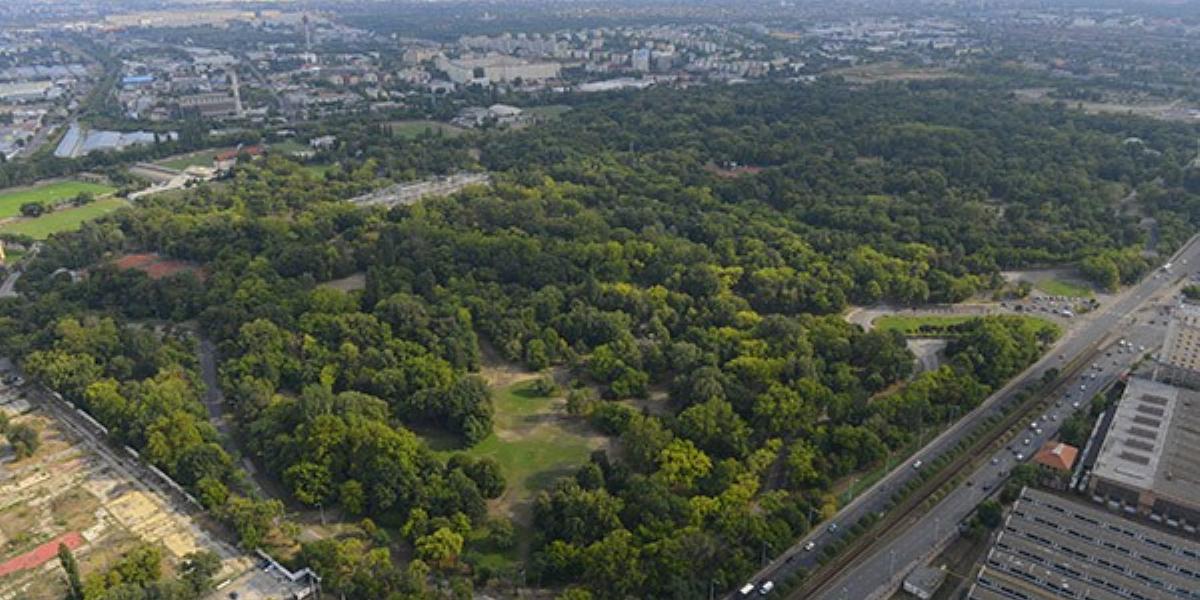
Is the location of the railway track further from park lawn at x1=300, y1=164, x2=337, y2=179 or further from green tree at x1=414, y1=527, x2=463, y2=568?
park lawn at x1=300, y1=164, x2=337, y2=179

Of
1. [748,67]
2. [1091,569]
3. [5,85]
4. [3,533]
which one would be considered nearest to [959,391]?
[1091,569]

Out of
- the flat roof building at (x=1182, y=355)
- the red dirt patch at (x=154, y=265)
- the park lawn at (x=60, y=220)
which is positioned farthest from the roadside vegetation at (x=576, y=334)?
the flat roof building at (x=1182, y=355)

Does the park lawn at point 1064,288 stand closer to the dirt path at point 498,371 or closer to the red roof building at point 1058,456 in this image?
the red roof building at point 1058,456

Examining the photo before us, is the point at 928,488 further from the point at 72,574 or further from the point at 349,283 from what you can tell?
the point at 349,283

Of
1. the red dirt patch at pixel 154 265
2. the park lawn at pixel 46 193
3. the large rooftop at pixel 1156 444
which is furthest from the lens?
the park lawn at pixel 46 193

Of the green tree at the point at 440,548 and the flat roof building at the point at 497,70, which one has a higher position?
the flat roof building at the point at 497,70

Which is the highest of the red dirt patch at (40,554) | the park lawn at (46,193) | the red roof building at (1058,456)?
the park lawn at (46,193)

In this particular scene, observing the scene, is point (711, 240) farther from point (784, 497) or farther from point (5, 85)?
point (5, 85)
